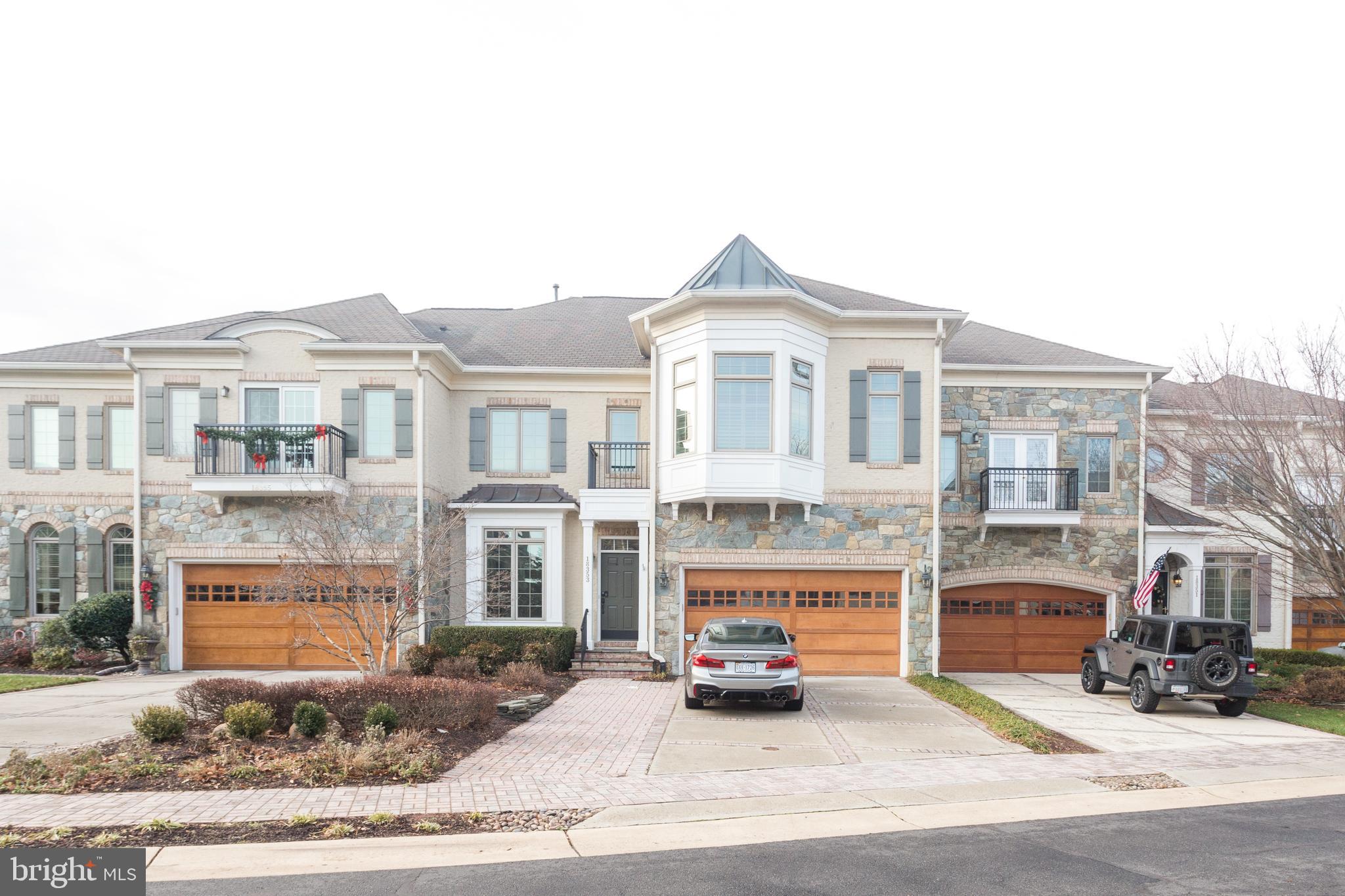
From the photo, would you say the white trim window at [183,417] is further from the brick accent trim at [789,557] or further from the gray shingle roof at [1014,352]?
the gray shingle roof at [1014,352]

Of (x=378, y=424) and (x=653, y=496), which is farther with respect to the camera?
(x=378, y=424)

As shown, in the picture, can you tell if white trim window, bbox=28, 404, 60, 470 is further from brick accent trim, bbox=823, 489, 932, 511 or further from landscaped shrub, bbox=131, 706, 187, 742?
brick accent trim, bbox=823, 489, 932, 511

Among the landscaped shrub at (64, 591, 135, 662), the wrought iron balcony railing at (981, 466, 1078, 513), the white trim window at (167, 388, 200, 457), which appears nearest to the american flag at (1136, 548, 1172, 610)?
the wrought iron balcony railing at (981, 466, 1078, 513)

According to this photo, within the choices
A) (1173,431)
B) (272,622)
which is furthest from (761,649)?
(1173,431)

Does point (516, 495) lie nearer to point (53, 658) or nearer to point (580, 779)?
point (53, 658)

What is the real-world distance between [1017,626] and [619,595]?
923 cm

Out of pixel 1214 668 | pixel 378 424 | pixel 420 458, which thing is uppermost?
pixel 378 424

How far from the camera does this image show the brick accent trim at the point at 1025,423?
20.2m

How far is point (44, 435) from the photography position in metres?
19.8

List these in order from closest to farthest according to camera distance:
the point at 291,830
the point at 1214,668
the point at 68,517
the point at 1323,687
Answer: the point at 291,830 → the point at 1214,668 → the point at 1323,687 → the point at 68,517

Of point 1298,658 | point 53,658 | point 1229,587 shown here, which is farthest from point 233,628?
point 1298,658

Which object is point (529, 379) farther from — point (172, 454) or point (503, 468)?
point (172, 454)

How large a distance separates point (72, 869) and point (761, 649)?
29.6ft

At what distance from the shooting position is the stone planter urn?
57.9 feet
